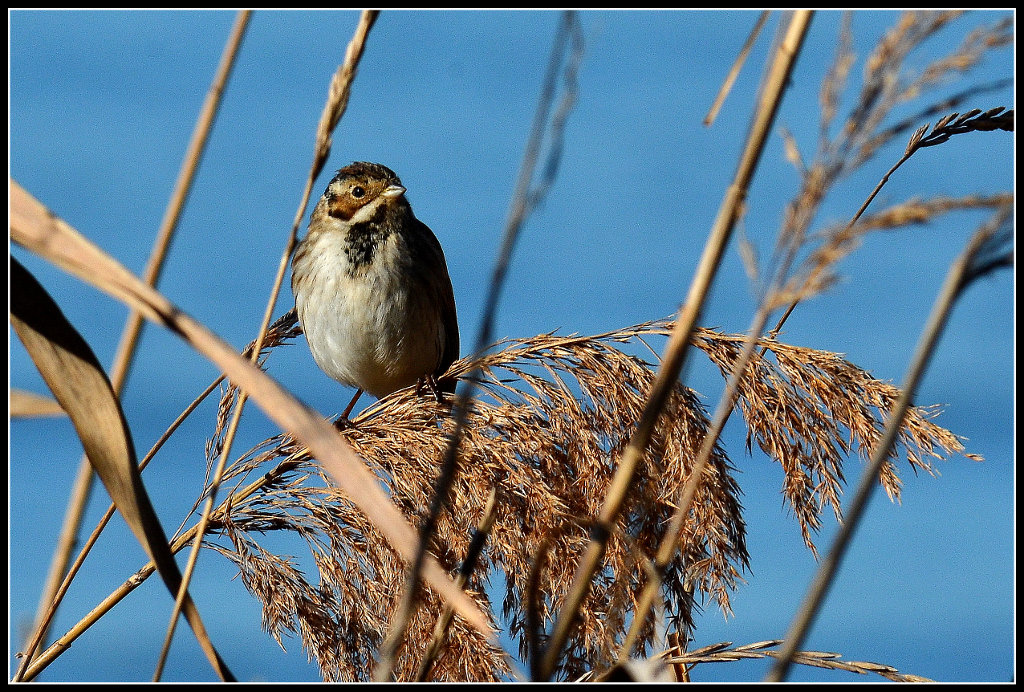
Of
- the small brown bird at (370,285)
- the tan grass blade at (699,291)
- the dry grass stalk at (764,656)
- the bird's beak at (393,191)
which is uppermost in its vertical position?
the bird's beak at (393,191)

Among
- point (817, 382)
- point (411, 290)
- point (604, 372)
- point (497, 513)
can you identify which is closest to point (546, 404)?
point (604, 372)

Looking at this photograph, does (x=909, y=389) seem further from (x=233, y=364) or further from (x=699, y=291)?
(x=233, y=364)

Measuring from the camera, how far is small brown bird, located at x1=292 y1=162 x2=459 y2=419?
355 cm

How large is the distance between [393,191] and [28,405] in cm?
222

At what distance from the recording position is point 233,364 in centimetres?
116

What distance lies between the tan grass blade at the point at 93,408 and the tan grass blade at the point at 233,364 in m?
0.10

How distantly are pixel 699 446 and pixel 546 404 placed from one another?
344 millimetres

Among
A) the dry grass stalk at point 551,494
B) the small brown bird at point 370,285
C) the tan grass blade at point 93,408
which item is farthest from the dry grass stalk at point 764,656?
the small brown bird at point 370,285

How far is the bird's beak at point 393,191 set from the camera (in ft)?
11.7

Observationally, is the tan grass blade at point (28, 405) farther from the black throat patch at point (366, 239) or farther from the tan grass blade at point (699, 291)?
the black throat patch at point (366, 239)

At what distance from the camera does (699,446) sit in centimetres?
185

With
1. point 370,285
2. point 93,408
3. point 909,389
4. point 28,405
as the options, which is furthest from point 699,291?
point 370,285

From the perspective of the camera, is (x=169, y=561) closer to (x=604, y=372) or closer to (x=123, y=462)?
(x=123, y=462)

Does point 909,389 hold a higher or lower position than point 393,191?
lower
